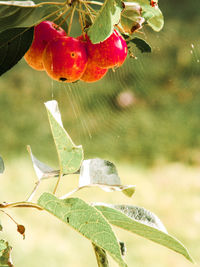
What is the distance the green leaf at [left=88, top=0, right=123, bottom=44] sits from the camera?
0.48 m

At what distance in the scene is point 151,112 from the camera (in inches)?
159

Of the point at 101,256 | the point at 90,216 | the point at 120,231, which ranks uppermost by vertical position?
the point at 90,216

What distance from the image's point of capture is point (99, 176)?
0.58m

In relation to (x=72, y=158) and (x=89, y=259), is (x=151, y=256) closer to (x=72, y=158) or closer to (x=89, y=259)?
(x=89, y=259)

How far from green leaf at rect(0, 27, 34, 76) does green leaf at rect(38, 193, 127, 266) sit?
0.19 meters

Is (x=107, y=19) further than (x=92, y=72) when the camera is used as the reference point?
No

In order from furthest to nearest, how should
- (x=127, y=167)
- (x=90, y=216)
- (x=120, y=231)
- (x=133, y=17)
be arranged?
(x=127, y=167)
(x=120, y=231)
(x=133, y=17)
(x=90, y=216)

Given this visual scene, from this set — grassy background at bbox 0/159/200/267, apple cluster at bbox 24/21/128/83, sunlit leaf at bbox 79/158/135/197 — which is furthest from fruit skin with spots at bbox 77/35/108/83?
grassy background at bbox 0/159/200/267

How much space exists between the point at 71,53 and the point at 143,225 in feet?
0.74

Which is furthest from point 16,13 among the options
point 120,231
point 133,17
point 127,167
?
point 127,167

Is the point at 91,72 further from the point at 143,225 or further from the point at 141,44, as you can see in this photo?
the point at 143,225

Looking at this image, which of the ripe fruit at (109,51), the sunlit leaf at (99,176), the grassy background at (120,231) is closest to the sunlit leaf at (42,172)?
the sunlit leaf at (99,176)

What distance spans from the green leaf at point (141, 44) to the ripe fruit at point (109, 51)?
0.05 m

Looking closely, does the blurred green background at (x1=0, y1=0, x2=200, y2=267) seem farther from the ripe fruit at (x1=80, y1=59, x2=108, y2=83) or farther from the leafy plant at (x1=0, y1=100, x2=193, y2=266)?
the leafy plant at (x1=0, y1=100, x2=193, y2=266)
